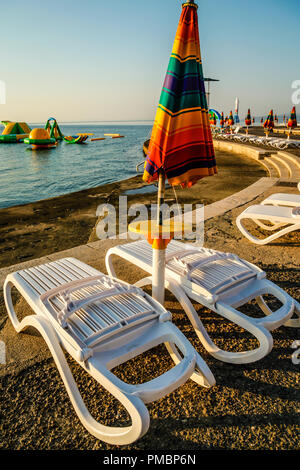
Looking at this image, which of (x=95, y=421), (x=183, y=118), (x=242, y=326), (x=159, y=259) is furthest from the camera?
(x=159, y=259)

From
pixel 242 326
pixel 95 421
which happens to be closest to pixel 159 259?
pixel 242 326

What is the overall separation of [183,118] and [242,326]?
172 centimetres

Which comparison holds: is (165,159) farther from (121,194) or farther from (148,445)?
(121,194)

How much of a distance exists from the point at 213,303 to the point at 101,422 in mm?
1278

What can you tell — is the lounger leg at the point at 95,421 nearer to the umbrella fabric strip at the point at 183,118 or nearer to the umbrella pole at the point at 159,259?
the umbrella pole at the point at 159,259

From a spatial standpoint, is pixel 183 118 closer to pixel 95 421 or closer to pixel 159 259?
pixel 159 259

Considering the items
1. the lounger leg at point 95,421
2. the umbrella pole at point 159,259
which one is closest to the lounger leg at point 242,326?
the umbrella pole at point 159,259

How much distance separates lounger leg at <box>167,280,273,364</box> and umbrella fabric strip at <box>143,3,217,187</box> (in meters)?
1.13

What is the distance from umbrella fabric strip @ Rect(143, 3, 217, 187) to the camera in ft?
6.98

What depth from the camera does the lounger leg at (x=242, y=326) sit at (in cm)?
231

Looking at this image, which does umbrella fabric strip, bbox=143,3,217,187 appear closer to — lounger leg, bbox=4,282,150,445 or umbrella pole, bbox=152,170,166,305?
umbrella pole, bbox=152,170,166,305

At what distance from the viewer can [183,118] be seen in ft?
7.31
